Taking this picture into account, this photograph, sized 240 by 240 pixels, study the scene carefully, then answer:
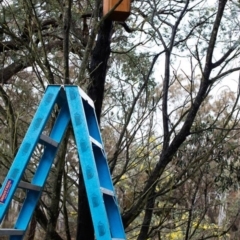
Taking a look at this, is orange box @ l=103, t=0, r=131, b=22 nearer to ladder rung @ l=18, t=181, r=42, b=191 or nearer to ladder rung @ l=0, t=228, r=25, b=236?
ladder rung @ l=18, t=181, r=42, b=191

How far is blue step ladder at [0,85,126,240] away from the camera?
56.1 inches

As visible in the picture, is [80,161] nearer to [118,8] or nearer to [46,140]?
[46,140]

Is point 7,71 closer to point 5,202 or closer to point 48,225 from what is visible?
point 48,225

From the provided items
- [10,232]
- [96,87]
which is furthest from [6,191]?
[96,87]

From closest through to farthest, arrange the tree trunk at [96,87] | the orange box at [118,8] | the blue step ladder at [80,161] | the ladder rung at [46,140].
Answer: the blue step ladder at [80,161] < the ladder rung at [46,140] < the orange box at [118,8] < the tree trunk at [96,87]

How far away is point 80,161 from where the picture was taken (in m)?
1.47

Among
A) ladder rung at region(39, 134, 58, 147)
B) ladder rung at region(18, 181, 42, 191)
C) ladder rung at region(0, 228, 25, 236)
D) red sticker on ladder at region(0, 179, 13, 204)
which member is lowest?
ladder rung at region(0, 228, 25, 236)

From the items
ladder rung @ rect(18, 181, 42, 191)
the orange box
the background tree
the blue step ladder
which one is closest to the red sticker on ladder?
the blue step ladder

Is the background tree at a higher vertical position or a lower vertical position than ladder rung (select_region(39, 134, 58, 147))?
higher

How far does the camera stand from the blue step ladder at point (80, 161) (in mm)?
1424

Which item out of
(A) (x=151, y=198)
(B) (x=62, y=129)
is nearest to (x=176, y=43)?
(A) (x=151, y=198)

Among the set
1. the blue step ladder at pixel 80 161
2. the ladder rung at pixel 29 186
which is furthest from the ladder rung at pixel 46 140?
the ladder rung at pixel 29 186

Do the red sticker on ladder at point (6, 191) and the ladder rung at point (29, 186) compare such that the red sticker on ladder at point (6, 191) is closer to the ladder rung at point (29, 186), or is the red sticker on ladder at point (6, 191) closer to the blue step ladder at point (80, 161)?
the blue step ladder at point (80, 161)

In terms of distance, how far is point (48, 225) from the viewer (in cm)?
246
